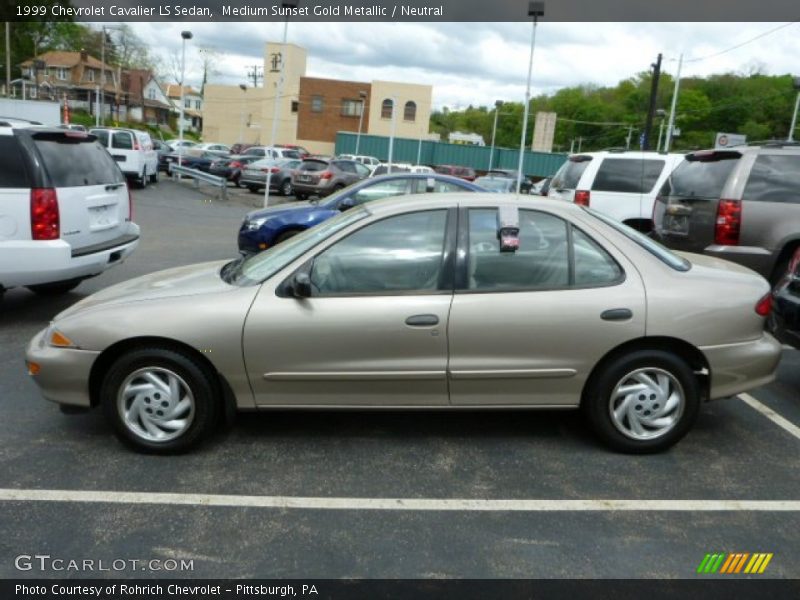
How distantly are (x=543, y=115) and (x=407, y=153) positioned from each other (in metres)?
22.2

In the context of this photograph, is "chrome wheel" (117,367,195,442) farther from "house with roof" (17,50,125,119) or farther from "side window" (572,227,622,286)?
"house with roof" (17,50,125,119)

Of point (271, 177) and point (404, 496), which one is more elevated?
point (271, 177)

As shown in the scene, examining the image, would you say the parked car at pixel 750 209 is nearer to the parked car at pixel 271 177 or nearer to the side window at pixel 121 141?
the parked car at pixel 271 177

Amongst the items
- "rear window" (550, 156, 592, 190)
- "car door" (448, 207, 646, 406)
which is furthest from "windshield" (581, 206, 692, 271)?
"rear window" (550, 156, 592, 190)

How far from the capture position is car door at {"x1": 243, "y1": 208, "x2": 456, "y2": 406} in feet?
12.5

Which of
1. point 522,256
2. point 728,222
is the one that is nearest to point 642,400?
point 522,256

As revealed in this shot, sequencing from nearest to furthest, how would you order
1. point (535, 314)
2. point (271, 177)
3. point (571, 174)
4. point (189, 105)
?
point (535, 314) → point (571, 174) → point (271, 177) → point (189, 105)

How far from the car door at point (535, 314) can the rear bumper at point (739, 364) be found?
0.55 m

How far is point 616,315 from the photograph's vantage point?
3.89 metres

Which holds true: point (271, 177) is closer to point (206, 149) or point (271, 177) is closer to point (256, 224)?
point (206, 149)

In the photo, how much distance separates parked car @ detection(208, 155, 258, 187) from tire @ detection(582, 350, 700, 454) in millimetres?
26054

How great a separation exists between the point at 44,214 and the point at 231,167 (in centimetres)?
2383

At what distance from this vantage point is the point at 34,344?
4027 millimetres
